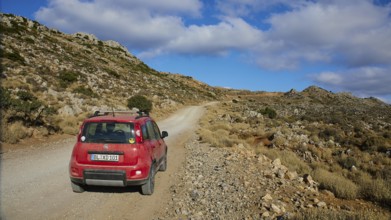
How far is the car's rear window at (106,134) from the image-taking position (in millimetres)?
7852

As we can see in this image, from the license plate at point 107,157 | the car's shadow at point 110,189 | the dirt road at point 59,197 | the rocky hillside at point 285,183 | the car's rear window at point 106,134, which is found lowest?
the dirt road at point 59,197

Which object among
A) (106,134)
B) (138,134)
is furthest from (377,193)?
(106,134)

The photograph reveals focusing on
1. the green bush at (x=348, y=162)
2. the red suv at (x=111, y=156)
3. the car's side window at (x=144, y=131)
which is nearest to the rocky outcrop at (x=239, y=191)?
the red suv at (x=111, y=156)

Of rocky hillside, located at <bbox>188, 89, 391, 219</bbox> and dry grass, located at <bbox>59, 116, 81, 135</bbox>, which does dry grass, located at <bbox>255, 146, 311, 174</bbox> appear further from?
dry grass, located at <bbox>59, 116, 81, 135</bbox>

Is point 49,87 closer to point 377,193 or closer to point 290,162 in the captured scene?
point 290,162

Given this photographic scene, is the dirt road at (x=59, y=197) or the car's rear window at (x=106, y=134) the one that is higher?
the car's rear window at (x=106, y=134)

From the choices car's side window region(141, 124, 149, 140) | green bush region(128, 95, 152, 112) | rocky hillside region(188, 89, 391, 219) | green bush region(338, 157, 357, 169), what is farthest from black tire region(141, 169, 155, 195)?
green bush region(128, 95, 152, 112)

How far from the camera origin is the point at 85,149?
7.77m

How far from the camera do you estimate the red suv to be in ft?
25.1

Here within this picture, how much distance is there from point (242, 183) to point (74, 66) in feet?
127

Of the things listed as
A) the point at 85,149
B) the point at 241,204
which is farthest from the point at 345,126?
the point at 85,149

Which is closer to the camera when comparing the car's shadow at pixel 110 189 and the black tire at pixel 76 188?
the black tire at pixel 76 188

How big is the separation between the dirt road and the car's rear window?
4.80 ft

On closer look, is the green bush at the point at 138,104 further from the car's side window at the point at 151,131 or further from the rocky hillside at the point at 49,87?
the car's side window at the point at 151,131
